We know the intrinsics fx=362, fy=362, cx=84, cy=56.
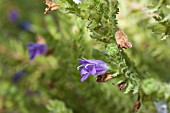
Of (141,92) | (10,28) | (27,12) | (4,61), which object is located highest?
(27,12)

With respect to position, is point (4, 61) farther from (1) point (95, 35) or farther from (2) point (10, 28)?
(1) point (95, 35)

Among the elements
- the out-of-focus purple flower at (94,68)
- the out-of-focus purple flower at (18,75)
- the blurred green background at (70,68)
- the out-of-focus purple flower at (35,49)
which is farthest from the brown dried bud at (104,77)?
the out-of-focus purple flower at (18,75)

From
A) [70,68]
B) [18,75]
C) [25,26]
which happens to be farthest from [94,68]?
[25,26]

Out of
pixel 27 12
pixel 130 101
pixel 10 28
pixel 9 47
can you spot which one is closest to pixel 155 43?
pixel 130 101

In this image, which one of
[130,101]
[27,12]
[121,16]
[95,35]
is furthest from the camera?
[27,12]

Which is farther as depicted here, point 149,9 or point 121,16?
point 121,16

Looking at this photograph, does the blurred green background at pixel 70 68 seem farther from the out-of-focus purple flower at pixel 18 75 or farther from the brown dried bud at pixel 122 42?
the brown dried bud at pixel 122 42

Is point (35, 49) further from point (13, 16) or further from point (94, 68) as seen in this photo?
point (13, 16)
